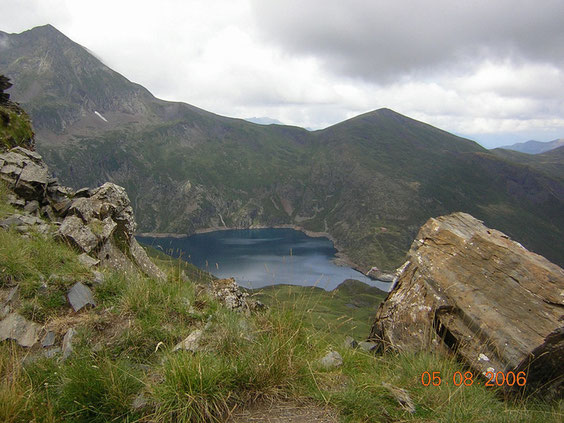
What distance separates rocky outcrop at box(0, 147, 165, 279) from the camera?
32.9 feet

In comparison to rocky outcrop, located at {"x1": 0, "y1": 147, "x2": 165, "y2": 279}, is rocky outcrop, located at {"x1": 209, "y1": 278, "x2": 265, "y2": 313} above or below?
below

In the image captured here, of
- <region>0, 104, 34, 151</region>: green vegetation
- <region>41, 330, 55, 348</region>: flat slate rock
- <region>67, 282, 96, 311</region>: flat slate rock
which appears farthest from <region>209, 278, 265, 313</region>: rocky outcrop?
<region>0, 104, 34, 151</region>: green vegetation

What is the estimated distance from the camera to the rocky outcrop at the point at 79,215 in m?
10.0

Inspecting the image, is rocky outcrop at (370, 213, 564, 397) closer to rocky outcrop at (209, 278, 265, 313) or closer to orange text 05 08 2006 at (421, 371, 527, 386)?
orange text 05 08 2006 at (421, 371, 527, 386)

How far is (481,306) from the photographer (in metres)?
8.02

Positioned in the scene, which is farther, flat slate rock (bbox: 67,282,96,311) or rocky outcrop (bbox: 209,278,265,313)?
rocky outcrop (bbox: 209,278,265,313)

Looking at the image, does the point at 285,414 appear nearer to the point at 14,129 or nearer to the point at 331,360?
the point at 331,360

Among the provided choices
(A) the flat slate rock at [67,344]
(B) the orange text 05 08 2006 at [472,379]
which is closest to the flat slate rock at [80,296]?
(A) the flat slate rock at [67,344]

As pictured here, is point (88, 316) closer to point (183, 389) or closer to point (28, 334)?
point (28, 334)

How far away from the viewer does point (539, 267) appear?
8.54 meters

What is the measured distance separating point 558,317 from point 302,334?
5987mm

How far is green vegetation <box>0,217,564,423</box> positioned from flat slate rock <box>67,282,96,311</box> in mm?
208

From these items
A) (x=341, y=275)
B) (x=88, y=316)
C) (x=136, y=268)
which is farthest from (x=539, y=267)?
(x=341, y=275)

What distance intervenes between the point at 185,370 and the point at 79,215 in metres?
10.2
